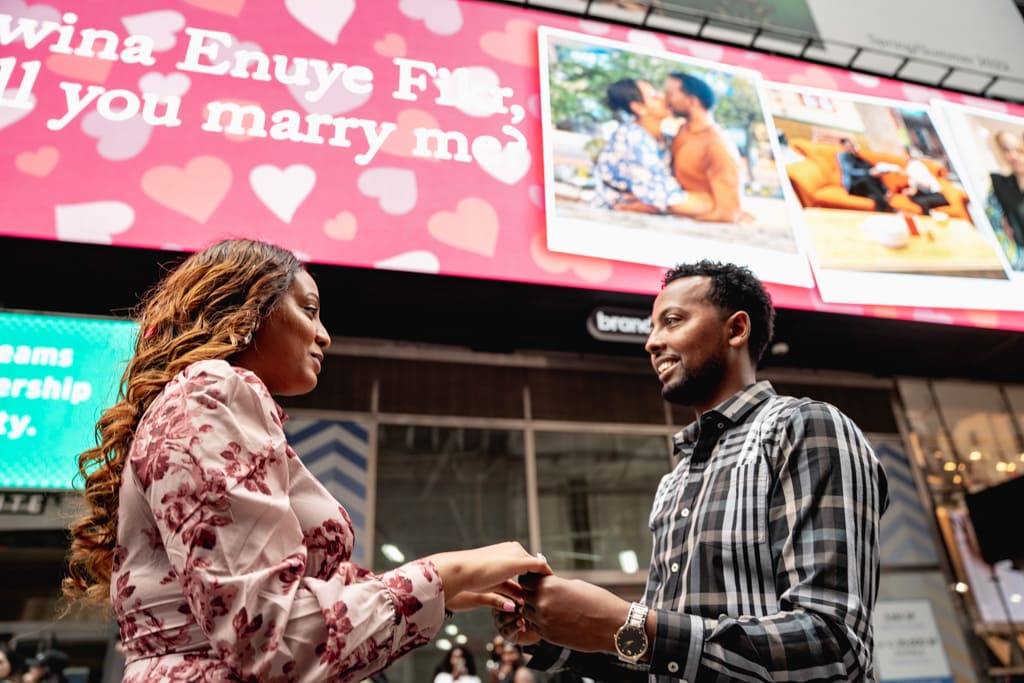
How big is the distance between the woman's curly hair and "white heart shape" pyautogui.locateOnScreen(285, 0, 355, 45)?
12.6 ft

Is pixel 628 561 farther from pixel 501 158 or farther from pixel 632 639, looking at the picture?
pixel 632 639

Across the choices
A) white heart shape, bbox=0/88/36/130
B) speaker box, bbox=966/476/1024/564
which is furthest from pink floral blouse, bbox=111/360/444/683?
speaker box, bbox=966/476/1024/564

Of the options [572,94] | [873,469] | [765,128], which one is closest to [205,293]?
[873,469]

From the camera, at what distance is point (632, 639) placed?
4.14ft

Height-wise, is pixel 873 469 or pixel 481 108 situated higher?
pixel 481 108

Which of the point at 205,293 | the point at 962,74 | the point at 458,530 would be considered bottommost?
the point at 205,293

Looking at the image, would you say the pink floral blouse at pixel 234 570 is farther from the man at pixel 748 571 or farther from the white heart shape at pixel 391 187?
the white heart shape at pixel 391 187

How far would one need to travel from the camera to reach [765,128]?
5.33 meters

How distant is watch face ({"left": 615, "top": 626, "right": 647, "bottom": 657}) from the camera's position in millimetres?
1253

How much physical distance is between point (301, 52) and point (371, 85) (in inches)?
19.9

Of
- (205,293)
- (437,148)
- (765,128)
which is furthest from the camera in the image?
(765,128)

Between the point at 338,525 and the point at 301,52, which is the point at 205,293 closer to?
the point at 338,525

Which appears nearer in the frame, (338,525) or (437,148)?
(338,525)

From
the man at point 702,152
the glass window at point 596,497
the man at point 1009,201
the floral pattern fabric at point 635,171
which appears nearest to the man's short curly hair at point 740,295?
the floral pattern fabric at point 635,171
